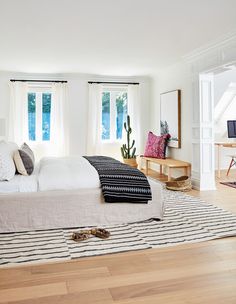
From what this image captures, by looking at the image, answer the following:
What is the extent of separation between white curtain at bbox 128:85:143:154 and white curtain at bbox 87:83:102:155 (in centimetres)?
77

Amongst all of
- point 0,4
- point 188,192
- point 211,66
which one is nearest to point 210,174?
point 188,192

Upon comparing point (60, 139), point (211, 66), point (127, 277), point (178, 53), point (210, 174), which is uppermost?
point (178, 53)

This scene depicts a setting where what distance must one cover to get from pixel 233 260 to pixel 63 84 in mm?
5660

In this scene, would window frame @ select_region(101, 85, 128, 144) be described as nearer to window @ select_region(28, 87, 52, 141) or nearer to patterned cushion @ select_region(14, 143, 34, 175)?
window @ select_region(28, 87, 52, 141)

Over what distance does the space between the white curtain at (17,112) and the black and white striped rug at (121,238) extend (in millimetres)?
4179

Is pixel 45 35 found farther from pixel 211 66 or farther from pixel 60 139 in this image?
pixel 60 139

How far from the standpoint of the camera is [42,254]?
2662 millimetres

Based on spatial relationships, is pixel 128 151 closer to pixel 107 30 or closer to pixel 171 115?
pixel 171 115

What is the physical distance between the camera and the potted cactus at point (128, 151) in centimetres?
728

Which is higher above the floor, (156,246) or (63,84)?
(63,84)

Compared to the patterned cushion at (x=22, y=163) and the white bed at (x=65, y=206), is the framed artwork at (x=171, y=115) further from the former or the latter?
the patterned cushion at (x=22, y=163)

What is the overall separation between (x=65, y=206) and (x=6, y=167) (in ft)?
2.50

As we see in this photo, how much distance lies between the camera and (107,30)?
4062mm

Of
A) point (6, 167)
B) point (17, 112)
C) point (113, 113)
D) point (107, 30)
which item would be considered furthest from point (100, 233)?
point (113, 113)
